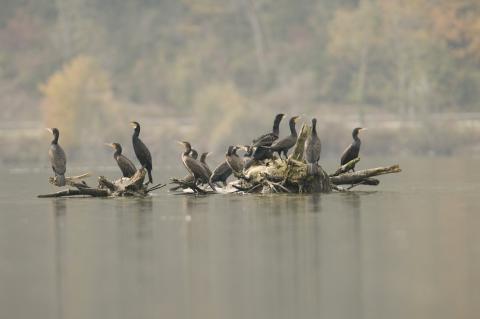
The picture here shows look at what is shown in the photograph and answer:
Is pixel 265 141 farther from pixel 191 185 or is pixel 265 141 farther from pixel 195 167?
pixel 191 185

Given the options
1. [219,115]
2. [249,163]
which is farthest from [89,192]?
[219,115]

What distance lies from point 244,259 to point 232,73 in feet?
263

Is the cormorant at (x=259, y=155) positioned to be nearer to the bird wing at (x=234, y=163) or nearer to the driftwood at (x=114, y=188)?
the bird wing at (x=234, y=163)

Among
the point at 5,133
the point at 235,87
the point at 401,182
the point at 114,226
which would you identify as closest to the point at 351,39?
the point at 235,87

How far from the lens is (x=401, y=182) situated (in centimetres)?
3594

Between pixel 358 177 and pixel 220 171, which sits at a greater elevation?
pixel 220 171

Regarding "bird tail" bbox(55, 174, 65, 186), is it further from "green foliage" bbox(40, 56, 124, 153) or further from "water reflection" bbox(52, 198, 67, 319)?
"green foliage" bbox(40, 56, 124, 153)

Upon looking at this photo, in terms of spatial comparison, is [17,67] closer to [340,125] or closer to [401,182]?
[340,125]

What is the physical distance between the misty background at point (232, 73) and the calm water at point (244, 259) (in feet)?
155

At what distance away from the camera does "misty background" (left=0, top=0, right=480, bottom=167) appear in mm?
78188

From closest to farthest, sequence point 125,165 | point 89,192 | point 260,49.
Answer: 1. point 125,165
2. point 89,192
3. point 260,49

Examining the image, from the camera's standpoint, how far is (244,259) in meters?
17.7

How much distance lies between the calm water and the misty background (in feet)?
155

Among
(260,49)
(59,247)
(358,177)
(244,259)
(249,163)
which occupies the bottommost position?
(244,259)
